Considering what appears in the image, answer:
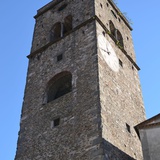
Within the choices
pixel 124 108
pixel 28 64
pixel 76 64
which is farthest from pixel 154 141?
pixel 28 64

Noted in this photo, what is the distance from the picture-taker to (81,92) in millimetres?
11703

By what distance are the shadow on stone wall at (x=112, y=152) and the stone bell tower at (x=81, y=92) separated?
34mm

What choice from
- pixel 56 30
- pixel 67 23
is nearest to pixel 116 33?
pixel 67 23

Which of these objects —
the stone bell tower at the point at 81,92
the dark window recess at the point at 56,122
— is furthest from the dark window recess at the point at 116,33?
the dark window recess at the point at 56,122

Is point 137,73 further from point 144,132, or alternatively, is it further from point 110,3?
point 144,132

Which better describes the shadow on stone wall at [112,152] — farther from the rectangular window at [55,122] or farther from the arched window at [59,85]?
A: the arched window at [59,85]

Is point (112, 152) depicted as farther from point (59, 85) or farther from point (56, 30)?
point (56, 30)

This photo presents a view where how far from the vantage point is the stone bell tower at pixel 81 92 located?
10.4 m

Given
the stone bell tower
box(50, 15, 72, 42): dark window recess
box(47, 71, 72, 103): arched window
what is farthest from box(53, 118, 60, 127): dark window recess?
box(50, 15, 72, 42): dark window recess

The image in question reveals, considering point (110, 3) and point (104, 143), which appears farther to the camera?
point (110, 3)

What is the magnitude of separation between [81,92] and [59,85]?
195 centimetres

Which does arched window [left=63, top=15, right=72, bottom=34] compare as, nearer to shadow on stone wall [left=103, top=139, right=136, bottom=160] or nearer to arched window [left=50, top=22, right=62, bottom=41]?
arched window [left=50, top=22, right=62, bottom=41]

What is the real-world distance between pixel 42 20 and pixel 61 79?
5.82m

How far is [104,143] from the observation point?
31.8 ft
